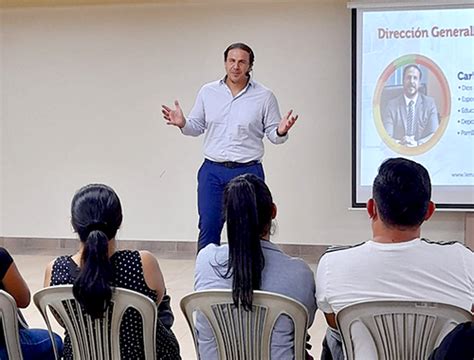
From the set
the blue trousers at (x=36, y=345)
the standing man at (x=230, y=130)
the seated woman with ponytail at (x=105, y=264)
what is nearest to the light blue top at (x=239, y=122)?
the standing man at (x=230, y=130)

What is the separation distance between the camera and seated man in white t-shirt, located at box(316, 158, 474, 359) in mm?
1935

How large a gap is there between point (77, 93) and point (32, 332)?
13.6ft

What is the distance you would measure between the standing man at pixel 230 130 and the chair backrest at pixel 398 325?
2376 mm

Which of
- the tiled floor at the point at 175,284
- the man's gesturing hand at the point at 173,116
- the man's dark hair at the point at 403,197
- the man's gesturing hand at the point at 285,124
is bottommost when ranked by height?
the tiled floor at the point at 175,284

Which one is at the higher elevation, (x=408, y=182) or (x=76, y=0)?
(x=76, y=0)

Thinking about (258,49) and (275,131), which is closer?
(275,131)

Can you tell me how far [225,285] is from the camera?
2.06 metres

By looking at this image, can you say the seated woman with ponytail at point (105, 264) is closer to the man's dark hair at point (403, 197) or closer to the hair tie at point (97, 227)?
the hair tie at point (97, 227)

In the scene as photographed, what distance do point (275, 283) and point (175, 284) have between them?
319 cm

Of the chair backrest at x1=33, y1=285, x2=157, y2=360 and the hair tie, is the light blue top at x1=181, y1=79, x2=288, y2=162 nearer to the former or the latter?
the hair tie

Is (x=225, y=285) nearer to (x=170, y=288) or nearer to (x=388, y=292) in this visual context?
(x=388, y=292)

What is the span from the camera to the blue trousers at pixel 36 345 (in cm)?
243

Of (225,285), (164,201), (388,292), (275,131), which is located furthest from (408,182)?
Answer: (164,201)

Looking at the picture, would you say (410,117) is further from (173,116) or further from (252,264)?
(252,264)
